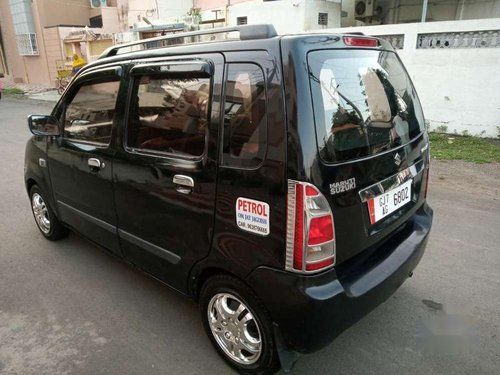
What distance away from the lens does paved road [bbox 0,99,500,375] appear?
2.34 metres

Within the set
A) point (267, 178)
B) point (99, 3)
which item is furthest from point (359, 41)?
point (99, 3)

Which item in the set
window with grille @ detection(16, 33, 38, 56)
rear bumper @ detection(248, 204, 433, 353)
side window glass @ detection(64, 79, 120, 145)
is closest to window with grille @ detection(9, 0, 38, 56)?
window with grille @ detection(16, 33, 38, 56)

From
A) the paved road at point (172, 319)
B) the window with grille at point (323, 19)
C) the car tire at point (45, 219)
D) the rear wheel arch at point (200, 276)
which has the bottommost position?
the paved road at point (172, 319)

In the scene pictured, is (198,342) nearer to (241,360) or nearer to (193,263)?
(241,360)

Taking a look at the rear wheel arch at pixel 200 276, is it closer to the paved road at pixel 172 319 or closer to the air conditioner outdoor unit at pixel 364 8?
the paved road at pixel 172 319

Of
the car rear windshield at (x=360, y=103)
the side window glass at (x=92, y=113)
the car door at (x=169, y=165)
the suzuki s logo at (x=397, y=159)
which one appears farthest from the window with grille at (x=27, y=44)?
the suzuki s logo at (x=397, y=159)

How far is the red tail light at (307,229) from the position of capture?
1763mm

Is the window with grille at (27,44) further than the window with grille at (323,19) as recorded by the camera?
Result: Yes

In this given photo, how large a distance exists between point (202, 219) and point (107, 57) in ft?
5.32

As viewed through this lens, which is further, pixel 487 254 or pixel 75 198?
pixel 487 254

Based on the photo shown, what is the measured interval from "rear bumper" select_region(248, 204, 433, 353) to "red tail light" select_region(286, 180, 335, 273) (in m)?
0.07

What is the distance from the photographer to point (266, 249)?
1.90m

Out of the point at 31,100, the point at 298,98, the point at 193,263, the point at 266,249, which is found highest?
the point at 298,98

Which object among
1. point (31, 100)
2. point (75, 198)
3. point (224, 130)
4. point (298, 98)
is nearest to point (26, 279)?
point (75, 198)
